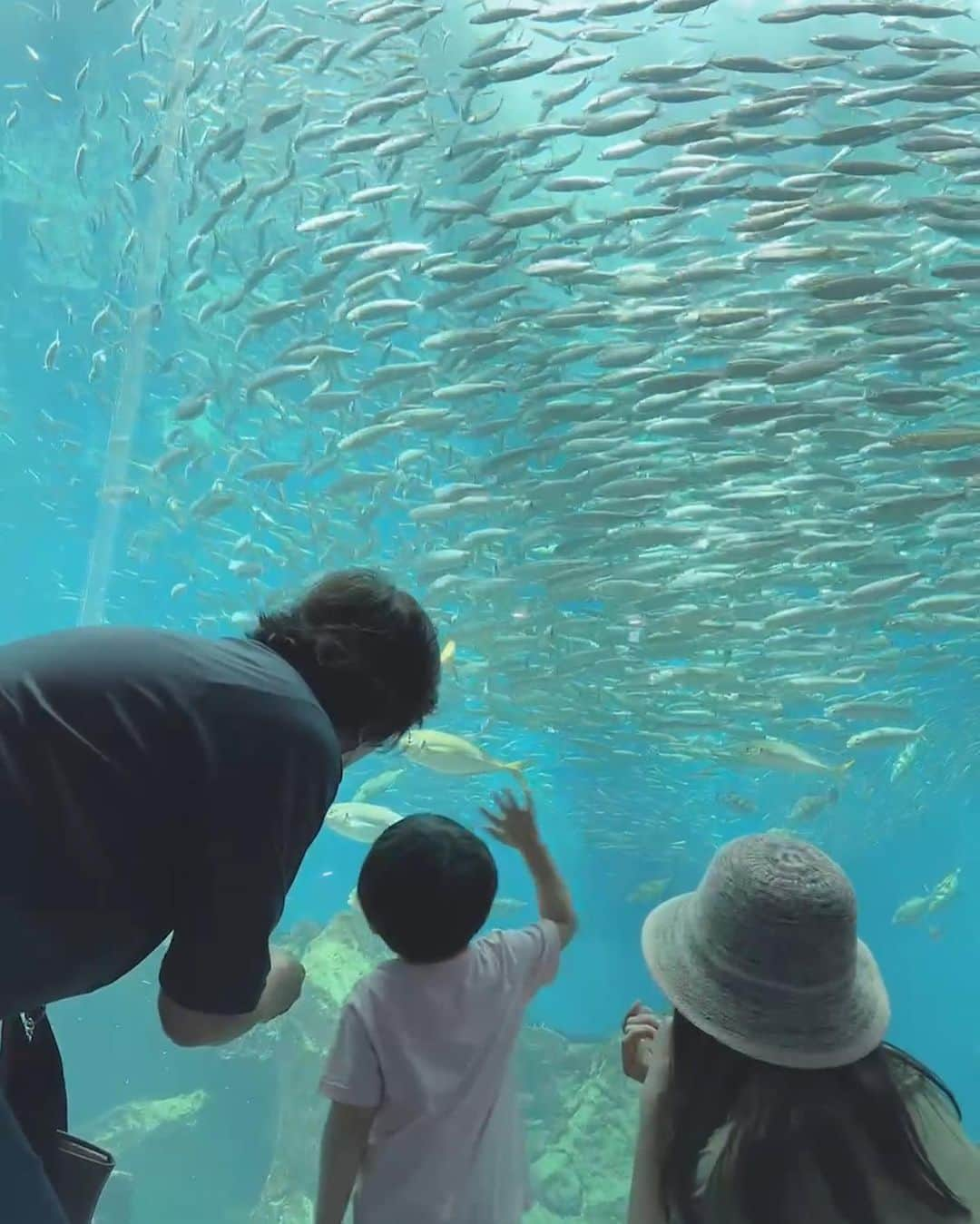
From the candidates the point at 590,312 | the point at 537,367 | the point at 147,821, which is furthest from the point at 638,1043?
the point at 537,367

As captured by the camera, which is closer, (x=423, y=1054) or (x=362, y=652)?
(x=362, y=652)

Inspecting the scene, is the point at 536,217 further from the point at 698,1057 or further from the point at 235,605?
the point at 235,605

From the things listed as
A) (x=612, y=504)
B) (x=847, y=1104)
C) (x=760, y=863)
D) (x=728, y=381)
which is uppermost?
(x=760, y=863)

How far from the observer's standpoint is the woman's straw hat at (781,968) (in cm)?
138

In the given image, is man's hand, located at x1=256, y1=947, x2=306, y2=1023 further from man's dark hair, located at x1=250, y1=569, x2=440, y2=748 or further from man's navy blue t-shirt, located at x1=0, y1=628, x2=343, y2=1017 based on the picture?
man's dark hair, located at x1=250, y1=569, x2=440, y2=748

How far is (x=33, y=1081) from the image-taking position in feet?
5.10

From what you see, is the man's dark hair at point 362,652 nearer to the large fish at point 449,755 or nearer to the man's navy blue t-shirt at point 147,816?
the man's navy blue t-shirt at point 147,816

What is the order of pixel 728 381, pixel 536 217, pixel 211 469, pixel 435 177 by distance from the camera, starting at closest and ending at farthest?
1. pixel 536 217
2. pixel 728 381
3. pixel 435 177
4. pixel 211 469

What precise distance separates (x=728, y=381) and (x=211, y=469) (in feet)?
35.1

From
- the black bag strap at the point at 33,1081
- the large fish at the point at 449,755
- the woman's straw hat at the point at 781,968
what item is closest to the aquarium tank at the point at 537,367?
the large fish at the point at 449,755

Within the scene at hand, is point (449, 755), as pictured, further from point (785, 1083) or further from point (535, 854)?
point (785, 1083)

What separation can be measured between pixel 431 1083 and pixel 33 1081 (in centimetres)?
61

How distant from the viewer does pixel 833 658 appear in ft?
44.8

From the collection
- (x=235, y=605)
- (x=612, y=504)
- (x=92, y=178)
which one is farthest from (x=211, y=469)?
(x=612, y=504)
